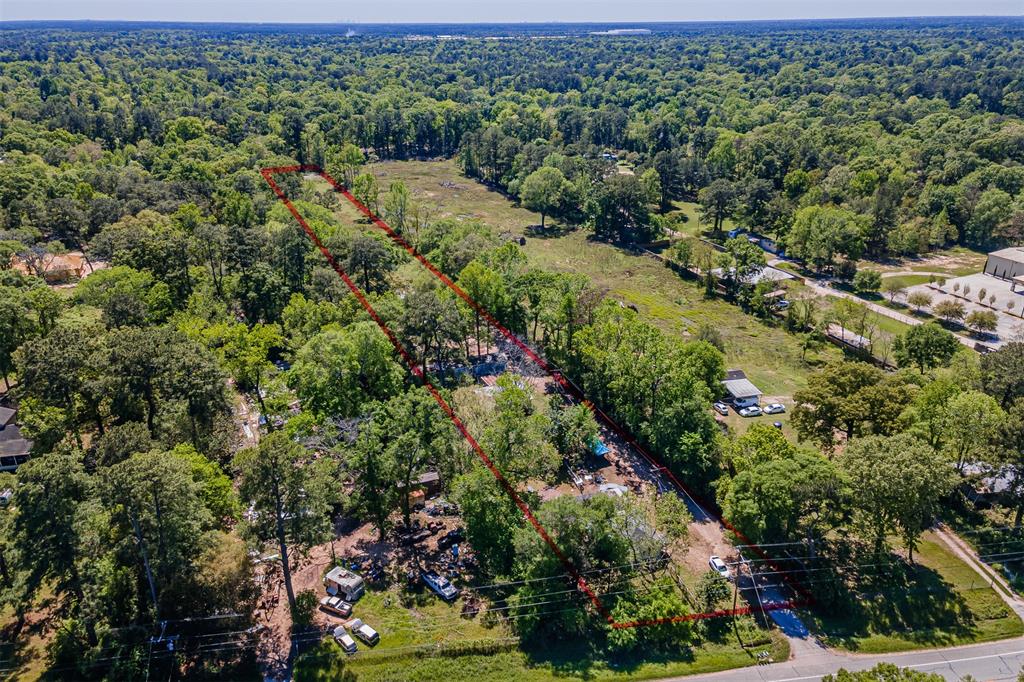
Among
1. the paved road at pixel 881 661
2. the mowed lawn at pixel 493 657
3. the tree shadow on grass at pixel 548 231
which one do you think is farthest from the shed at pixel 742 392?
the tree shadow on grass at pixel 548 231

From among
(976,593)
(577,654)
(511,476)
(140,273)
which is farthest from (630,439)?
(140,273)

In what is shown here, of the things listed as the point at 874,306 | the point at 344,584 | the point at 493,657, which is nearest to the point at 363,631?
the point at 344,584

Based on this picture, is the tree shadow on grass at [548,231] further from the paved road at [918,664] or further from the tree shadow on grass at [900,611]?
the paved road at [918,664]

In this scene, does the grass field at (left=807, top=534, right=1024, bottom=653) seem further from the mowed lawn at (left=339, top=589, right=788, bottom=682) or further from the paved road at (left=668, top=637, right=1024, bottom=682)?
the mowed lawn at (left=339, top=589, right=788, bottom=682)

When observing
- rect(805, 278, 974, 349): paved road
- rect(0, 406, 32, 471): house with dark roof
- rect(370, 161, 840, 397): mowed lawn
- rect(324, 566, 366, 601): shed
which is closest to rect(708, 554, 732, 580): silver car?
rect(324, 566, 366, 601): shed

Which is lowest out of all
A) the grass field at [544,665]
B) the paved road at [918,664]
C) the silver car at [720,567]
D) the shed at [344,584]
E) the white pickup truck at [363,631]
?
the paved road at [918,664]

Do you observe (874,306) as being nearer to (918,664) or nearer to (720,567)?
(720,567)

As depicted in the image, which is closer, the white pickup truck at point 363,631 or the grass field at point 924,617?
the white pickup truck at point 363,631
